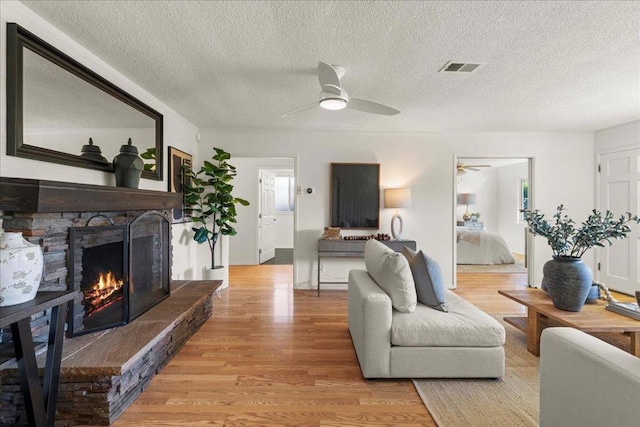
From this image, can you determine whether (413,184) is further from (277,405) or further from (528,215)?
(277,405)

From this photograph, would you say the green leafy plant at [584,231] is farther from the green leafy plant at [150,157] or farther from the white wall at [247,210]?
the white wall at [247,210]

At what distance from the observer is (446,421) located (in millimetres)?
1657

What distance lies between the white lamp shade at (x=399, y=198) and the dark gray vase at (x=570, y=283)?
2063 mm

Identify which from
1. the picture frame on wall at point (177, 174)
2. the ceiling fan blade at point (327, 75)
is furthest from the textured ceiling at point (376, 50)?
the picture frame on wall at point (177, 174)

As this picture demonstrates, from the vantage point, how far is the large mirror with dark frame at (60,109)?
5.54ft

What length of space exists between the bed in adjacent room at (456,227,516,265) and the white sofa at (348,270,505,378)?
4.33 metres

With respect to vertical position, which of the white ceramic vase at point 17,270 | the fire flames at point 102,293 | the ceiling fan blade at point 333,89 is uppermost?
the ceiling fan blade at point 333,89

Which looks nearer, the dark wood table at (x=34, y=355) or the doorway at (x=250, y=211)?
the dark wood table at (x=34, y=355)

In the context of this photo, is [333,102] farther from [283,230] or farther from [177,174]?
[283,230]

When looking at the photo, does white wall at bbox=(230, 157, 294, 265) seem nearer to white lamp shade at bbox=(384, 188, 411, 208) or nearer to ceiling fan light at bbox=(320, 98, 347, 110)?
white lamp shade at bbox=(384, 188, 411, 208)

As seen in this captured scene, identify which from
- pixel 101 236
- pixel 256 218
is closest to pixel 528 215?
pixel 101 236

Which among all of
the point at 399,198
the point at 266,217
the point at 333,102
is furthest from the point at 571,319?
the point at 266,217

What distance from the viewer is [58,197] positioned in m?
1.65

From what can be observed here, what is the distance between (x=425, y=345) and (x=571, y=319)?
1055mm
